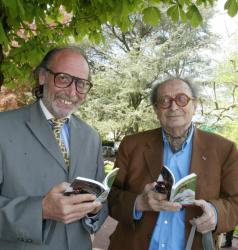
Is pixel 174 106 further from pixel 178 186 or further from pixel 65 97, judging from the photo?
pixel 65 97

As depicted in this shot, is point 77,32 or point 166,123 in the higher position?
point 77,32

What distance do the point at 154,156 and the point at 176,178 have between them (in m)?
0.25

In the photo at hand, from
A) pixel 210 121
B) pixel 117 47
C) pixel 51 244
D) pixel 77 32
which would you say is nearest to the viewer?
pixel 51 244

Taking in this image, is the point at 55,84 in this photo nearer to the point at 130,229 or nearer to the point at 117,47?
the point at 130,229

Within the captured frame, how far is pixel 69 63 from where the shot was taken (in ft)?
9.04

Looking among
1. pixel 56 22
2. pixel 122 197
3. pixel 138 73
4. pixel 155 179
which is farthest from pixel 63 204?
pixel 138 73

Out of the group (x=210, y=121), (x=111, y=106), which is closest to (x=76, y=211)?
(x=210, y=121)

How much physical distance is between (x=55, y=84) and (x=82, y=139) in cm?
46

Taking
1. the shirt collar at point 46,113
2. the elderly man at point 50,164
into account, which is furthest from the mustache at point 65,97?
the shirt collar at point 46,113

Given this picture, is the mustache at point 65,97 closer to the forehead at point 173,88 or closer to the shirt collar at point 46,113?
the shirt collar at point 46,113

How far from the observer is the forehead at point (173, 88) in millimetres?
3170

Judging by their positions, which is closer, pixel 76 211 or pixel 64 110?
pixel 76 211

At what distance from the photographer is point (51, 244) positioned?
261 centimetres

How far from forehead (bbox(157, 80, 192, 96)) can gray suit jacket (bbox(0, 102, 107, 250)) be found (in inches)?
32.9
